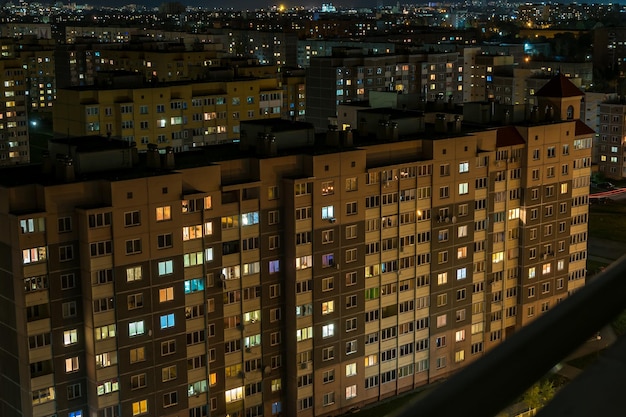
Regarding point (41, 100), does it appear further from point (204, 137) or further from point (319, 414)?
point (319, 414)

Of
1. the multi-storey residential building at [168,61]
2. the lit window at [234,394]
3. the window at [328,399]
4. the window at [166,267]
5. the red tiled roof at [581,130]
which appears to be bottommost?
the window at [328,399]

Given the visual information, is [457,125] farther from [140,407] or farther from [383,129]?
[140,407]

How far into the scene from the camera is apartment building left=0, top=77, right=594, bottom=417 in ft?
26.4

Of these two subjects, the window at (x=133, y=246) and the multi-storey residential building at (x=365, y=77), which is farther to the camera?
the multi-storey residential building at (x=365, y=77)

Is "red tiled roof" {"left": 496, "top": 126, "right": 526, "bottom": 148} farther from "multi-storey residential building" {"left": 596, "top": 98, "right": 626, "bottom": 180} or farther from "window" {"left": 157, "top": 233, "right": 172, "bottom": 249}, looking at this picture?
"multi-storey residential building" {"left": 596, "top": 98, "right": 626, "bottom": 180}

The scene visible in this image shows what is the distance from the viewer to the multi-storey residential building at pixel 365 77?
77.9ft

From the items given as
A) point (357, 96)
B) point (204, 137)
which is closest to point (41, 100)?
point (357, 96)

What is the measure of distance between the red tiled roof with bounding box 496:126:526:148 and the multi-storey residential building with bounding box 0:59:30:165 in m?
14.3

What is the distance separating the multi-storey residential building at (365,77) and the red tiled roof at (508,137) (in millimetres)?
10693

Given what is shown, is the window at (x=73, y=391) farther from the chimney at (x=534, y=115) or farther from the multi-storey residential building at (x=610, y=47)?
the multi-storey residential building at (x=610, y=47)

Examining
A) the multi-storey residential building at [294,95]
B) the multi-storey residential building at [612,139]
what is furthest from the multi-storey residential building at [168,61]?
the multi-storey residential building at [612,139]

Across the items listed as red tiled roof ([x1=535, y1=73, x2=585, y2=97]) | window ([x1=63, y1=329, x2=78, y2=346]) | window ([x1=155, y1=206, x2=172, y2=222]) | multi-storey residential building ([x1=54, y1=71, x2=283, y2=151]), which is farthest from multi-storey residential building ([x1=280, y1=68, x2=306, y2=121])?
window ([x1=63, y1=329, x2=78, y2=346])

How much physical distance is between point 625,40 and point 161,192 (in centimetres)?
3591

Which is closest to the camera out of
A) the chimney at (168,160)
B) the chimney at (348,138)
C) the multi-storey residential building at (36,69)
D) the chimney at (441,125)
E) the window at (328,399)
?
the chimney at (168,160)
